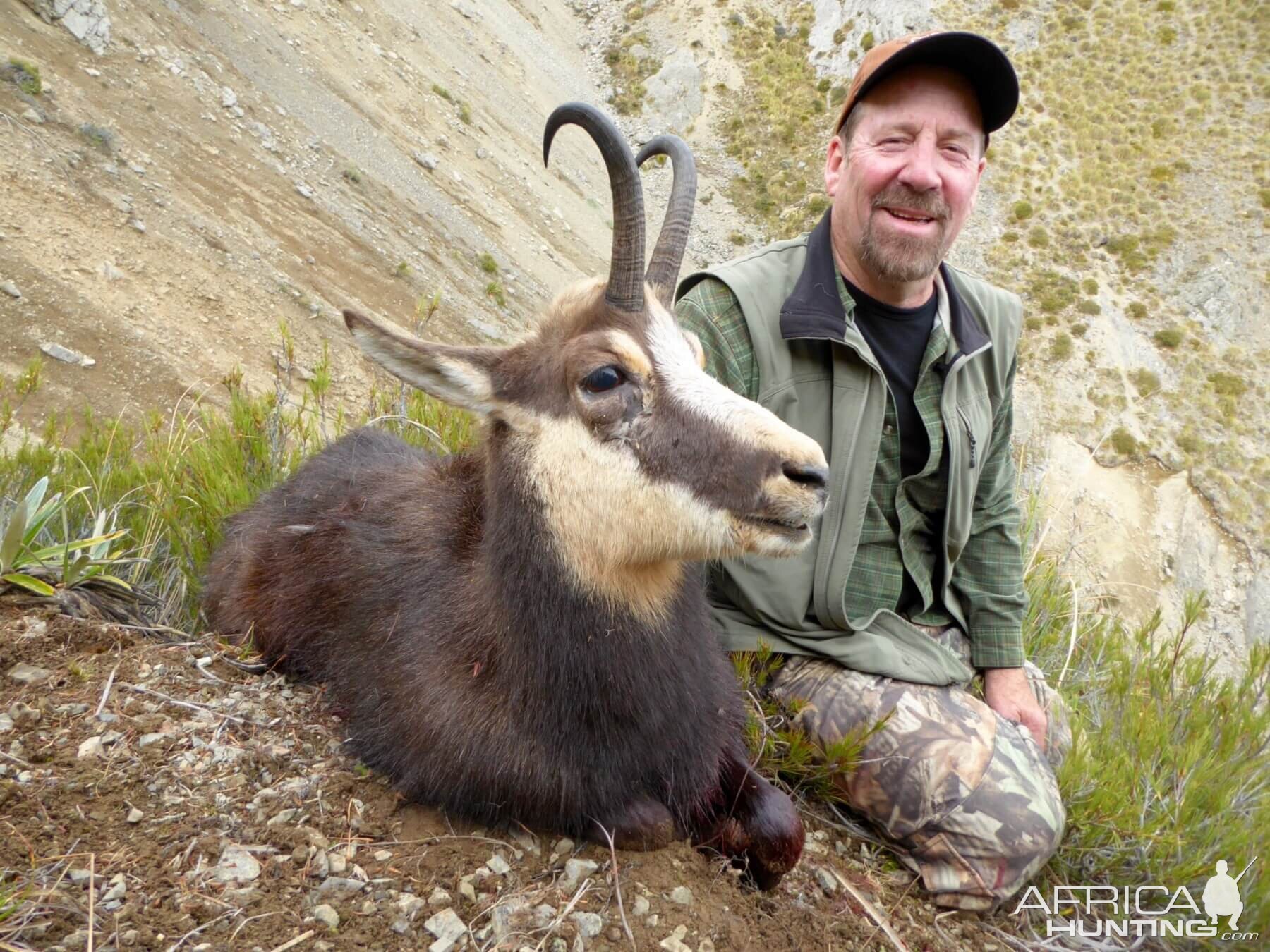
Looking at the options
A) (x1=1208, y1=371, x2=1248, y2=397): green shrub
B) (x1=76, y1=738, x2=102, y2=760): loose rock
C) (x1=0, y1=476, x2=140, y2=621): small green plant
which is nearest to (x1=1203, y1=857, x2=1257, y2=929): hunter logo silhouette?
(x1=76, y1=738, x2=102, y2=760): loose rock

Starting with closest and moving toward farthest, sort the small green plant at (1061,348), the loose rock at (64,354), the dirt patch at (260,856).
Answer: the dirt patch at (260,856)
the loose rock at (64,354)
the small green plant at (1061,348)

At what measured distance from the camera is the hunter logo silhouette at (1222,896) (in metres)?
3.23

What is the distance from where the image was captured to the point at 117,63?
687 inches

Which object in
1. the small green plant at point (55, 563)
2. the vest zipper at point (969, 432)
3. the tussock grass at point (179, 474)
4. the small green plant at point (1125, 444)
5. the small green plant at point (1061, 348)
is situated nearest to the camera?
the small green plant at point (55, 563)

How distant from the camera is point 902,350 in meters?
3.99

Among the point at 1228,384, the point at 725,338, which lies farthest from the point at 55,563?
the point at 1228,384

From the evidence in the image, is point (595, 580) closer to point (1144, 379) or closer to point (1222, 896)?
point (1222, 896)

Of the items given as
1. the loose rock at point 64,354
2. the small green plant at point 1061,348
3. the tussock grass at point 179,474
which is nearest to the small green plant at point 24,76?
the loose rock at point 64,354

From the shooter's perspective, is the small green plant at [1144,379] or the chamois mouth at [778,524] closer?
the chamois mouth at [778,524]

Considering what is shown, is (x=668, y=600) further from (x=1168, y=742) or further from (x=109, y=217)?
(x=109, y=217)

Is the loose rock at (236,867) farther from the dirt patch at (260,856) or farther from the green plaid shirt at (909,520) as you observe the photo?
the green plaid shirt at (909,520)

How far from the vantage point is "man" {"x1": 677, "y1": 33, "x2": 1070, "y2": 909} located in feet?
11.4

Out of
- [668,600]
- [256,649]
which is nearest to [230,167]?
[256,649]

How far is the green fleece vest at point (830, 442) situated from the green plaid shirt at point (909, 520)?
72 millimetres
